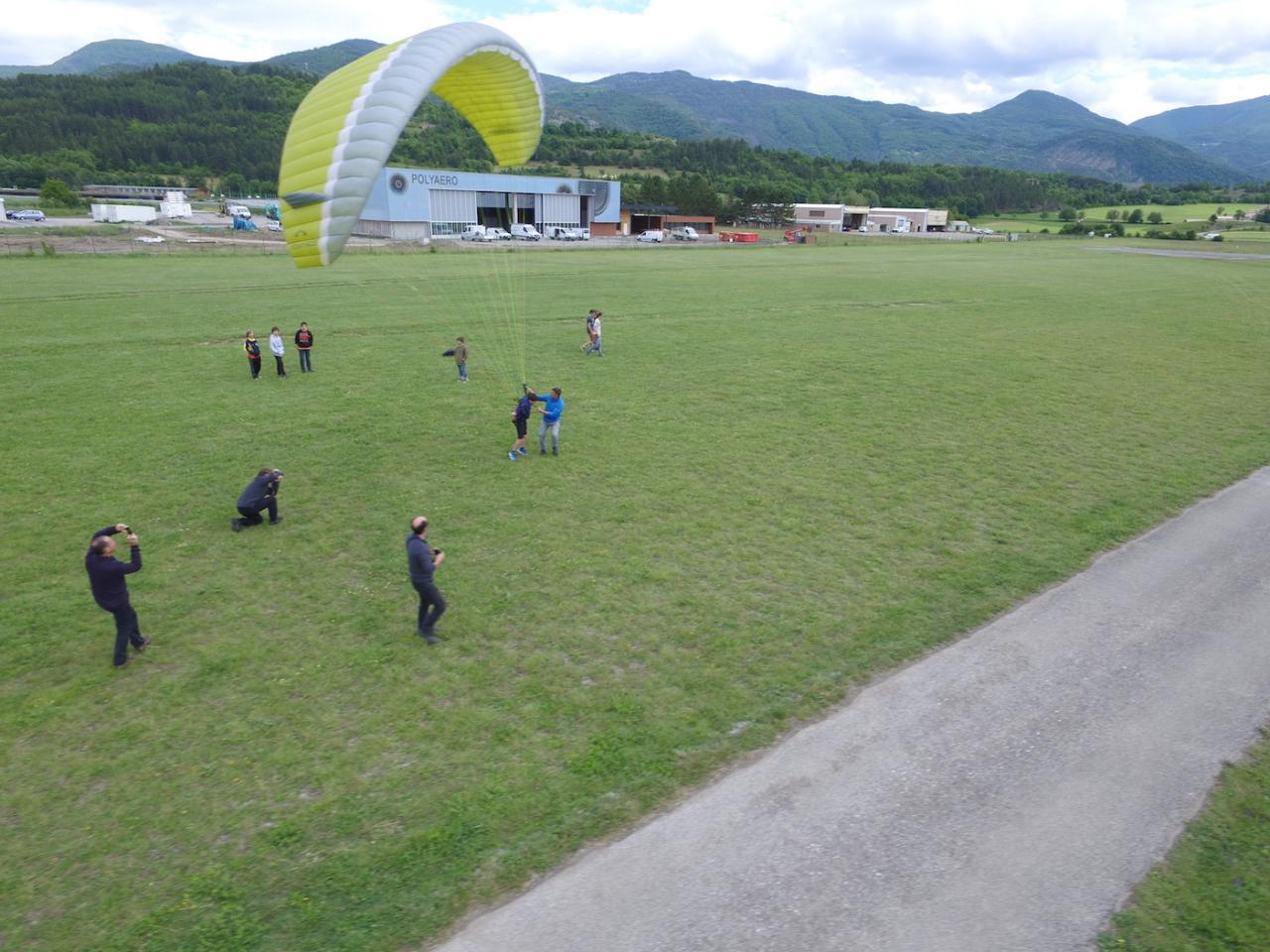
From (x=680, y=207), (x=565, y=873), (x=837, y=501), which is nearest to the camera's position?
(x=565, y=873)

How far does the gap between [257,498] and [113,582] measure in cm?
348

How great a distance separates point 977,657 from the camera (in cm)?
835

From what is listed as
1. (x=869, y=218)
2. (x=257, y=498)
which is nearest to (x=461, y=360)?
(x=257, y=498)

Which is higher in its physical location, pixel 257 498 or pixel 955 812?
pixel 257 498

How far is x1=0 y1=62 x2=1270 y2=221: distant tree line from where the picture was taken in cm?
12938

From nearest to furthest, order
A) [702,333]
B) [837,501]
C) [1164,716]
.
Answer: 1. [1164,716]
2. [837,501]
3. [702,333]

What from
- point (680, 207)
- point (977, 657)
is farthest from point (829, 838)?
point (680, 207)

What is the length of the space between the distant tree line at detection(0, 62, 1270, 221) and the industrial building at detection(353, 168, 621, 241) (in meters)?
25.0

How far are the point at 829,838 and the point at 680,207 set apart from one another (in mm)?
109334

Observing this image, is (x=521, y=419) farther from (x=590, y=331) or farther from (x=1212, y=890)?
(x=1212, y=890)

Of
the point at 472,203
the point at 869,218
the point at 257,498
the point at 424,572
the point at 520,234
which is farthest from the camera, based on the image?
the point at 869,218

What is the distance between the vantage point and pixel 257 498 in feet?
36.3

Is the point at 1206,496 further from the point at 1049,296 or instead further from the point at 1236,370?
the point at 1049,296

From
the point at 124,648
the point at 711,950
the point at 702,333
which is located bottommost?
the point at 711,950
